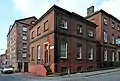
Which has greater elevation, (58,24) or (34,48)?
(58,24)

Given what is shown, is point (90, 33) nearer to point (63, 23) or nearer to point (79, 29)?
point (79, 29)

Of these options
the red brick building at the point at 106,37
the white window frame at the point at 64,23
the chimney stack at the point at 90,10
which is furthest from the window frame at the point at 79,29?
the chimney stack at the point at 90,10

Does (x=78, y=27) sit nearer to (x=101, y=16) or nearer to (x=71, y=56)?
(x=71, y=56)

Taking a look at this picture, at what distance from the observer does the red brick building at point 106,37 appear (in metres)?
36.2

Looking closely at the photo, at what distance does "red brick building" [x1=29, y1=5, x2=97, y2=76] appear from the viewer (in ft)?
84.8

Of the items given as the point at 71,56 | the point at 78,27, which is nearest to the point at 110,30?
the point at 78,27

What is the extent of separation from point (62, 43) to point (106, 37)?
13971 mm

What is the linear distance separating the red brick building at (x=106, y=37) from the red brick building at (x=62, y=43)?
252 centimetres

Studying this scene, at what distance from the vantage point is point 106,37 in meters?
38.3

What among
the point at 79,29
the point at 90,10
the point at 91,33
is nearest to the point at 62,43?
the point at 79,29

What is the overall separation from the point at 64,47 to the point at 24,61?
31183mm

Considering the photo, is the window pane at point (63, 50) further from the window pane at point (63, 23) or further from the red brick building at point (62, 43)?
the window pane at point (63, 23)

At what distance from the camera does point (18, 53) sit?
5681cm

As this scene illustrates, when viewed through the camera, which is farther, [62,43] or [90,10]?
[90,10]
